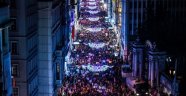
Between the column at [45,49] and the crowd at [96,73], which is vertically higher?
the column at [45,49]

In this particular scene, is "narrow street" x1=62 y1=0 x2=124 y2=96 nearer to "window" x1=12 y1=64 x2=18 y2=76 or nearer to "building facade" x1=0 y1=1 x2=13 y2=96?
"window" x1=12 y1=64 x2=18 y2=76

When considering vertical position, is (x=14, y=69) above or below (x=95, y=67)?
above

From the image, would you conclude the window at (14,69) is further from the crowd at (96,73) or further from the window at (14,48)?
the crowd at (96,73)

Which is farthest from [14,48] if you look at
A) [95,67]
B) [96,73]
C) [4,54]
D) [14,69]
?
[95,67]

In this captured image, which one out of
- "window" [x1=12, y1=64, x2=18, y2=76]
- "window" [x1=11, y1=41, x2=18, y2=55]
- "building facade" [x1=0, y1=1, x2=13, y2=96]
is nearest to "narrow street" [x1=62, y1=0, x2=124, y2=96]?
"window" [x1=12, y1=64, x2=18, y2=76]

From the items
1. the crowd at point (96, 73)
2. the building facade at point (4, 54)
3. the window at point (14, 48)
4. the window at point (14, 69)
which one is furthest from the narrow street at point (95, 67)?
the building facade at point (4, 54)

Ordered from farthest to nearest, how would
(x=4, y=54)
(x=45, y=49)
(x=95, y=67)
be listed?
(x=95, y=67)
(x=45, y=49)
(x=4, y=54)

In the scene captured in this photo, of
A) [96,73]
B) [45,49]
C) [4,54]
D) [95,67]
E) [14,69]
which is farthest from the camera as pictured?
[95,67]

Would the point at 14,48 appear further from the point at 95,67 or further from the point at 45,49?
the point at 95,67

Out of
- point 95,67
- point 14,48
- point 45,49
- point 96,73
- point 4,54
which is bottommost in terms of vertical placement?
point 96,73
